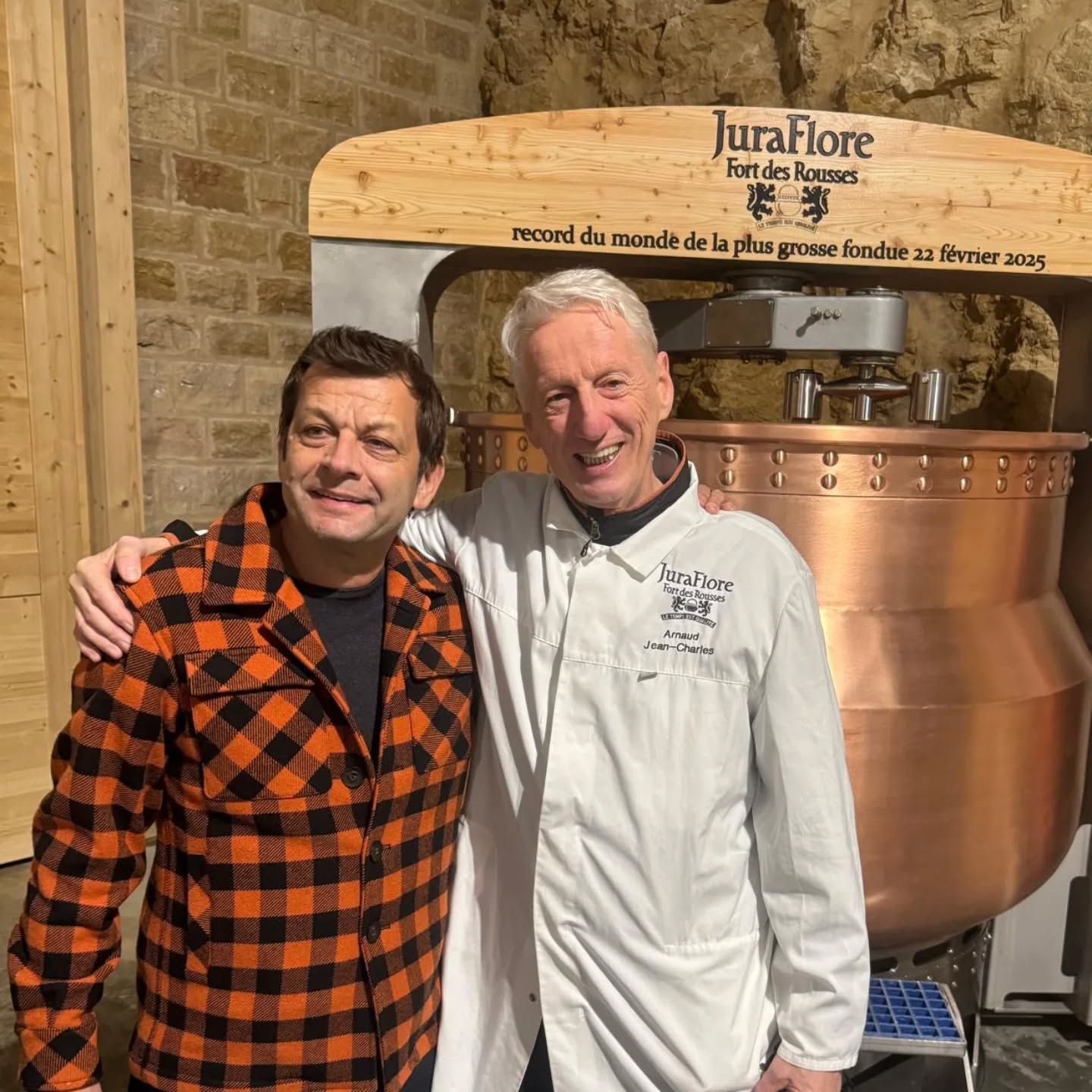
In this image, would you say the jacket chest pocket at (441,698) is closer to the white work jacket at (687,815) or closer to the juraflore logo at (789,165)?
the white work jacket at (687,815)

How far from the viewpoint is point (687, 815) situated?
105 cm

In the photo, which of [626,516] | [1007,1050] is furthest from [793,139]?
[1007,1050]

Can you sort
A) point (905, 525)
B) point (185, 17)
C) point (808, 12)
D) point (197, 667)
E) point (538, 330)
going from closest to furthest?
point (197, 667) → point (538, 330) → point (905, 525) → point (808, 12) → point (185, 17)

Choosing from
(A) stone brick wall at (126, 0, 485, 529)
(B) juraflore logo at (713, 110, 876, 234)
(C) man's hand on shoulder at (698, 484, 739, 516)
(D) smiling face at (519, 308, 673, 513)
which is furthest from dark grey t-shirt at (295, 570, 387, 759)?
(A) stone brick wall at (126, 0, 485, 529)

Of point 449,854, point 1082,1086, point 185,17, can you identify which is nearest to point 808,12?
point 185,17

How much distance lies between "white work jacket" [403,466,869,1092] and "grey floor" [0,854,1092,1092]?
1146 mm

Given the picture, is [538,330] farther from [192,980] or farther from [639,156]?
[192,980]

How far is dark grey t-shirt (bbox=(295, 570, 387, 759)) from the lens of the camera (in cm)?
104

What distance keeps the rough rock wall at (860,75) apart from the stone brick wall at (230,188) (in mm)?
593

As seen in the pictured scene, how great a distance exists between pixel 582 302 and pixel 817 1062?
2.95ft

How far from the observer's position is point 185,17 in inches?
112

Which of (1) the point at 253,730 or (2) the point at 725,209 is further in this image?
(2) the point at 725,209

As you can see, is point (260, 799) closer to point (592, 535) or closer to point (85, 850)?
point (85, 850)

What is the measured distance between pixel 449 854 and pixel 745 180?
3.52 ft
